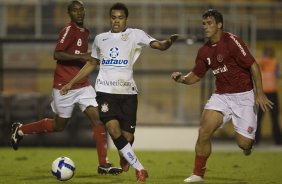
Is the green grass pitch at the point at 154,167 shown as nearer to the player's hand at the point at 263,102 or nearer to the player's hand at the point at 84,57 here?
the player's hand at the point at 263,102

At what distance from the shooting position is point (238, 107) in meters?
9.60

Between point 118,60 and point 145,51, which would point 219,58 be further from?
point 145,51

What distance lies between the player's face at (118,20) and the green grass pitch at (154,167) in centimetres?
185

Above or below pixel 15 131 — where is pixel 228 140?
below

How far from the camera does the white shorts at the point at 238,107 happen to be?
9578 mm

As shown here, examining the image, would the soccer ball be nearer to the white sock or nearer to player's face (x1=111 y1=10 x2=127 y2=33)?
the white sock

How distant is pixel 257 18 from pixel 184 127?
5984mm

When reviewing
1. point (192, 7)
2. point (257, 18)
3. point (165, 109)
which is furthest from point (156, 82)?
A: point (257, 18)

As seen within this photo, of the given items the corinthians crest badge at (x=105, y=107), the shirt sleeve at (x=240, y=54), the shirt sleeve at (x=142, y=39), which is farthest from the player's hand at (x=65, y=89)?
the shirt sleeve at (x=240, y=54)

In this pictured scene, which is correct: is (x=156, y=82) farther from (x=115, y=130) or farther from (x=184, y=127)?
(x=115, y=130)

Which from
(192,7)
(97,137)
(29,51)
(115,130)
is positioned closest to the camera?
(115,130)

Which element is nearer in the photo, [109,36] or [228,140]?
[109,36]

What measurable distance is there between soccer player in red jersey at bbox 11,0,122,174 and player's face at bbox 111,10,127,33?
48.4 inches

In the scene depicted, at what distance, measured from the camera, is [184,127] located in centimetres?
1620
